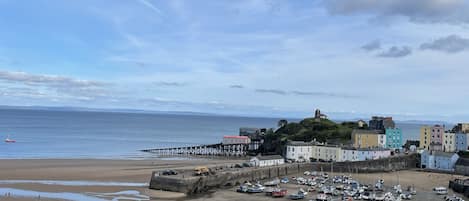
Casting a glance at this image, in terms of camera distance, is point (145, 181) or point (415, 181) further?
point (415, 181)

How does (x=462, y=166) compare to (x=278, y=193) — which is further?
(x=462, y=166)

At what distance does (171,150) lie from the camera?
8350cm

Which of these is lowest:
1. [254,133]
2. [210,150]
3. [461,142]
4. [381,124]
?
[210,150]

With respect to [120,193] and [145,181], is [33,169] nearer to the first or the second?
[145,181]

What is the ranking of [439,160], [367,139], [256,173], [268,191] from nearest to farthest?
[268,191], [256,173], [439,160], [367,139]

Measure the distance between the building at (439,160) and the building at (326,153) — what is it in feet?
34.0

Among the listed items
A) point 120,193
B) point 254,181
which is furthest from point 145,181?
point 254,181

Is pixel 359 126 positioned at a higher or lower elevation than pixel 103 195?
higher

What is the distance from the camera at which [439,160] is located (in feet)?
195

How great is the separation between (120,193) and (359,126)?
194 feet

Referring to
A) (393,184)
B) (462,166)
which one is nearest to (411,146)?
(462,166)

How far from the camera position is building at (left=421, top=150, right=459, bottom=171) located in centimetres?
5812

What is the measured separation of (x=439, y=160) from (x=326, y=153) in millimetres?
12935

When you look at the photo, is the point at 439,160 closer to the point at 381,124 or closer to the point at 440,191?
the point at 440,191
